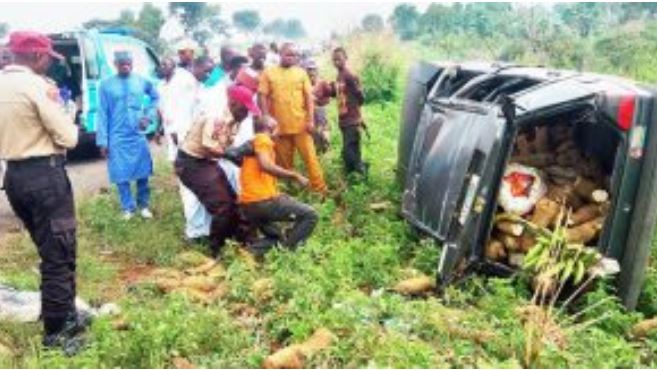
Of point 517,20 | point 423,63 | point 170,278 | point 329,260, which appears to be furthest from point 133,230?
point 517,20

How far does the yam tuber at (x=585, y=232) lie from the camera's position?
6.15 metres

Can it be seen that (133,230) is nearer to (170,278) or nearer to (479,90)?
(170,278)

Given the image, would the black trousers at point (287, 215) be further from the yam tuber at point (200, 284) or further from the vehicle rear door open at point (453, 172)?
the vehicle rear door open at point (453, 172)

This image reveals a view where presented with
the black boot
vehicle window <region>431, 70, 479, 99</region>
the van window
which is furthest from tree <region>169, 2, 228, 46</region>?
the black boot

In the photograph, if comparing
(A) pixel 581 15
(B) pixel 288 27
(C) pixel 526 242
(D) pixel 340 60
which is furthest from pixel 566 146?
(B) pixel 288 27

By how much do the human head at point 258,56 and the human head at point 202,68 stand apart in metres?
0.90

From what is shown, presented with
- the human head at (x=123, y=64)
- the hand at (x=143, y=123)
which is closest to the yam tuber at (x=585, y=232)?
the hand at (x=143, y=123)

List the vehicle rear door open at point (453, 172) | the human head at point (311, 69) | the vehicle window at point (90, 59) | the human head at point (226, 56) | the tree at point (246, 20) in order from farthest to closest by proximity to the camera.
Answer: the tree at point (246, 20), the vehicle window at point (90, 59), the human head at point (311, 69), the human head at point (226, 56), the vehicle rear door open at point (453, 172)

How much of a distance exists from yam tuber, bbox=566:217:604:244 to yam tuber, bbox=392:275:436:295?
97 centimetres

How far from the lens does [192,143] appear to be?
7.50 m

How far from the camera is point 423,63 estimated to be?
358 inches

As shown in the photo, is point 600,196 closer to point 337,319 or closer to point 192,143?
point 337,319

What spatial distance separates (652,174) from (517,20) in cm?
2903

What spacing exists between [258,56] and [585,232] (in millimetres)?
5192
